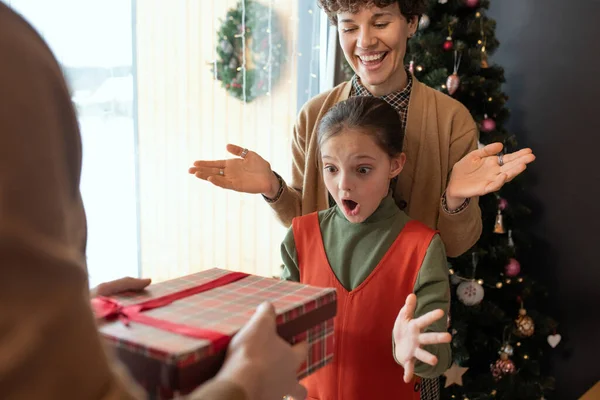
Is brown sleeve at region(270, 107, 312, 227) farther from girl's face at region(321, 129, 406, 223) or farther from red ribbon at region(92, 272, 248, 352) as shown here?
red ribbon at region(92, 272, 248, 352)

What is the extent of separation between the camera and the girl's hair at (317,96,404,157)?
4.62 feet

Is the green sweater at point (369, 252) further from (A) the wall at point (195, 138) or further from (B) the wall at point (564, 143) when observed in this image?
(A) the wall at point (195, 138)

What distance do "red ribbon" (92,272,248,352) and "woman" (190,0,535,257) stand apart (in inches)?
26.7

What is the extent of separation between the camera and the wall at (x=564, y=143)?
8.77ft

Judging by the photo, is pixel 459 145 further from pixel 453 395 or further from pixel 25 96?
pixel 453 395

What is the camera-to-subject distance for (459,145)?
1613mm

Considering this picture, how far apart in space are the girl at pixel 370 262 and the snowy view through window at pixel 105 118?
1911mm

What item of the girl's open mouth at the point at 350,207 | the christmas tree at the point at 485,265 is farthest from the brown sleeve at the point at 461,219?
the christmas tree at the point at 485,265

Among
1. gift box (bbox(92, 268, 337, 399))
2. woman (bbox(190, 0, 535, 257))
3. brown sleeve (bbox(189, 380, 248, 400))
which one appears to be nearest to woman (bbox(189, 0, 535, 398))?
woman (bbox(190, 0, 535, 257))

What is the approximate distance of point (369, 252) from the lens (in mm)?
1429

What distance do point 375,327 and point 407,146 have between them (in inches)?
22.6

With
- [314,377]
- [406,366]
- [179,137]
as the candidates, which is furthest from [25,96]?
[179,137]

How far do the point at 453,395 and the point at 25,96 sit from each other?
8.65 ft

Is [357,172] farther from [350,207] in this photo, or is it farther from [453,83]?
[453,83]
